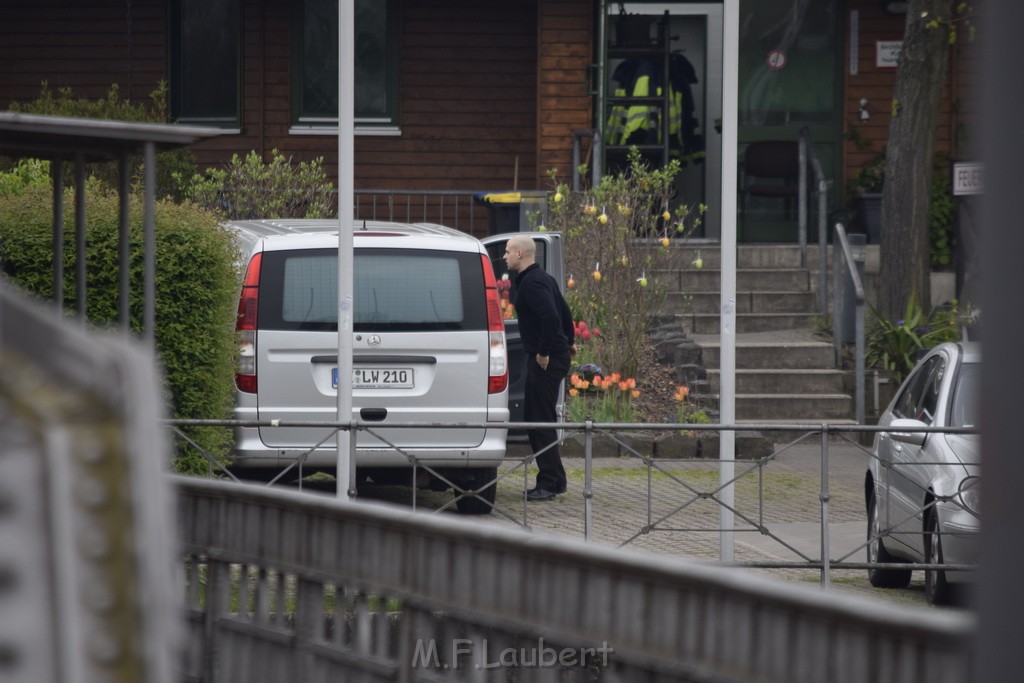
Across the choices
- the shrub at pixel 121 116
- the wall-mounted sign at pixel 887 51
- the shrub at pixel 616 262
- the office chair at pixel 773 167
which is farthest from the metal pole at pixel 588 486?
the wall-mounted sign at pixel 887 51

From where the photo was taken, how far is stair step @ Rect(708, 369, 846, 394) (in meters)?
15.2

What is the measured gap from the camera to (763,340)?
1581 centimetres

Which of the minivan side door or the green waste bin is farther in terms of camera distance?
the green waste bin

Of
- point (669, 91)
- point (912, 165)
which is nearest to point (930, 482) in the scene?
point (912, 165)

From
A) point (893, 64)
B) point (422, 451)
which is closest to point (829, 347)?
point (893, 64)

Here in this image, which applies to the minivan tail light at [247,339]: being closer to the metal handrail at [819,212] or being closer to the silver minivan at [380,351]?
the silver minivan at [380,351]

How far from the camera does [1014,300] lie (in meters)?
1.54

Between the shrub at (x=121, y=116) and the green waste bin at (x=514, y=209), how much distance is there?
3.49 metres

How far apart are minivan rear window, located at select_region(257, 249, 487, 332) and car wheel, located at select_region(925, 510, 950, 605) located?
3025 mm

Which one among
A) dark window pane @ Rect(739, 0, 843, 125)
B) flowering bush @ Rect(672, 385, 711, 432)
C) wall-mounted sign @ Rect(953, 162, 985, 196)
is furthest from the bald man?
dark window pane @ Rect(739, 0, 843, 125)

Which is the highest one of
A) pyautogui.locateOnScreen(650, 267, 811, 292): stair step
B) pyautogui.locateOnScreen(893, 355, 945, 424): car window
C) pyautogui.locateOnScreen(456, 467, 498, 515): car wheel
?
pyautogui.locateOnScreen(650, 267, 811, 292): stair step

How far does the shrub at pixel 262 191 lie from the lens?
16.3 m

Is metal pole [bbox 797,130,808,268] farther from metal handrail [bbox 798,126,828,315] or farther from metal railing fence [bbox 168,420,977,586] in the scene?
metal railing fence [bbox 168,420,977,586]

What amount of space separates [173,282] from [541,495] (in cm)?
357
